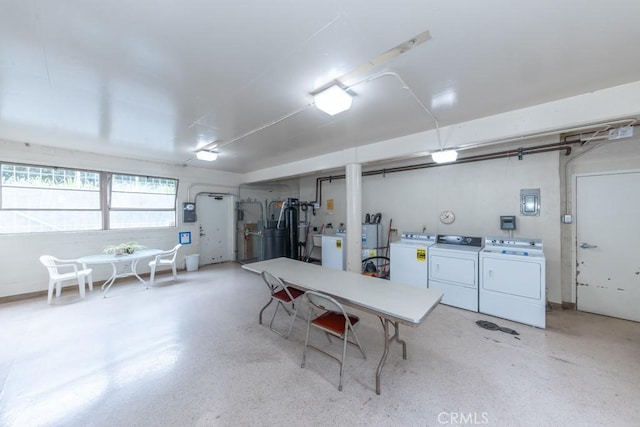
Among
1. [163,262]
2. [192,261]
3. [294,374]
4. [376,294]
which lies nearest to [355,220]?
[376,294]

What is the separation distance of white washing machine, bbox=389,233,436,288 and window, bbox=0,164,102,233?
5917 millimetres

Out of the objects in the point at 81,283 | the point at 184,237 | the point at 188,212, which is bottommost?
the point at 81,283

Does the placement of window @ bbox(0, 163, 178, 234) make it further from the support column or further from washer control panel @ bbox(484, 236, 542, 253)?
washer control panel @ bbox(484, 236, 542, 253)

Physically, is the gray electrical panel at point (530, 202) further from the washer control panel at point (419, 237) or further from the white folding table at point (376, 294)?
the white folding table at point (376, 294)

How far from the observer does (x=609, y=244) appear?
316 cm

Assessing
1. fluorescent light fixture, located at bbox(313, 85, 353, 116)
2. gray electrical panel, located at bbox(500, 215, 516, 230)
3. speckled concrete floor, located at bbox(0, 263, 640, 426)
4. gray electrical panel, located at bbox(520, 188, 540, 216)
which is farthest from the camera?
gray electrical panel, located at bbox(500, 215, 516, 230)

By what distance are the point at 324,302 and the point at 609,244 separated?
13.4ft

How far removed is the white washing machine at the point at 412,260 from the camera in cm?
385

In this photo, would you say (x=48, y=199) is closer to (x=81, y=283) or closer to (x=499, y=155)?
(x=81, y=283)

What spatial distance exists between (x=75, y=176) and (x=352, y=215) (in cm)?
537

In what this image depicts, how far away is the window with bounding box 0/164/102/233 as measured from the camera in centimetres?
391

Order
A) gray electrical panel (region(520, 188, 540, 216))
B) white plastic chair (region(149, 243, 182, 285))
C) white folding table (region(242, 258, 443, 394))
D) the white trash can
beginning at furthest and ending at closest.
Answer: the white trash can
white plastic chair (region(149, 243, 182, 285))
gray electrical panel (region(520, 188, 540, 216))
white folding table (region(242, 258, 443, 394))

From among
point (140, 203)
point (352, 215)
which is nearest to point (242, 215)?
point (140, 203)

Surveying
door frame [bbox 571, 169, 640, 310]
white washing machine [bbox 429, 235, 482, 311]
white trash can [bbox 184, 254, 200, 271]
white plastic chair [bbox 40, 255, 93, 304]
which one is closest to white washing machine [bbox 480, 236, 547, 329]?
white washing machine [bbox 429, 235, 482, 311]
